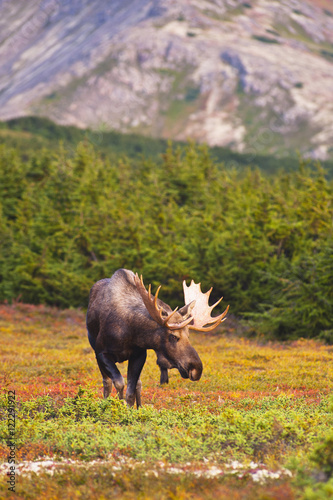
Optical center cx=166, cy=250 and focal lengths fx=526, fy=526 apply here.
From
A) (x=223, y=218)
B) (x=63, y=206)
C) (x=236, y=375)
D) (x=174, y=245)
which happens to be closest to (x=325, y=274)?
(x=236, y=375)

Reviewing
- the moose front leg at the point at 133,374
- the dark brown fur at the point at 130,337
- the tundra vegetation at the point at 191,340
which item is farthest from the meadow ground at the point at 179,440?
the dark brown fur at the point at 130,337

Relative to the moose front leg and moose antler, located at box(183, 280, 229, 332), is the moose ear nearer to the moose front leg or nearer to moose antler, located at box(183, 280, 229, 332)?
moose antler, located at box(183, 280, 229, 332)

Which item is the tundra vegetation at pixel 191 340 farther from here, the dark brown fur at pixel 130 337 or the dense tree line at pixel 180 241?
the dark brown fur at pixel 130 337

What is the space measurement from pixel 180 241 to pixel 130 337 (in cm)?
2167

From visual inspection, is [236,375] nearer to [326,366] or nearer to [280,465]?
[326,366]

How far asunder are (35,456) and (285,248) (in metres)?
21.9

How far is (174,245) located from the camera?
29188 mm

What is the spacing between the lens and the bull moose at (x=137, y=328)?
8705 mm

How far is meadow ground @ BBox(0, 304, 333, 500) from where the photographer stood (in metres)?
5.67

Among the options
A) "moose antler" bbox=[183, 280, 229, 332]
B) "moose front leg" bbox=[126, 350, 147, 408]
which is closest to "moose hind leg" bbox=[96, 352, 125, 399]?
"moose front leg" bbox=[126, 350, 147, 408]

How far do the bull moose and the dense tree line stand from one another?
39.6 ft

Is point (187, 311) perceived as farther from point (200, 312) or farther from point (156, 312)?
point (200, 312)

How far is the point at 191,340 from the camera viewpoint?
76.5ft

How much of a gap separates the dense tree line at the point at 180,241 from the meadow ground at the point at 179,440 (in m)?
8.66
